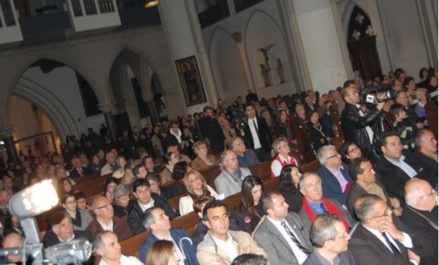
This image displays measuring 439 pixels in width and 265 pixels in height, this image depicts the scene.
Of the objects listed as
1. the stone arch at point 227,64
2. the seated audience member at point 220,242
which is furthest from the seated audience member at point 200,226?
the stone arch at point 227,64

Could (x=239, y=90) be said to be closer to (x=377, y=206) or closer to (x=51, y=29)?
(x=51, y=29)

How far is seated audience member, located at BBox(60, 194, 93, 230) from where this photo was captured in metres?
6.73

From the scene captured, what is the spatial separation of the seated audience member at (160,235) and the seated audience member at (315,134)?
438 centimetres

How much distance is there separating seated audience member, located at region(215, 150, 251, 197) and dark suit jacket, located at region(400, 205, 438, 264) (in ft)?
7.48

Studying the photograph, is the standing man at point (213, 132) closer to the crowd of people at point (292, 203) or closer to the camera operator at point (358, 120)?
the crowd of people at point (292, 203)

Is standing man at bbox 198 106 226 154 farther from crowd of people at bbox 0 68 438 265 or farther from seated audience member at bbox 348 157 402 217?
seated audience member at bbox 348 157 402 217

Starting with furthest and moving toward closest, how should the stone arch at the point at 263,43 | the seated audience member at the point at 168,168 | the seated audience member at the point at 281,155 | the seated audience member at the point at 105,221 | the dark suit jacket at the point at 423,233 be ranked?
the stone arch at the point at 263,43 < the seated audience member at the point at 168,168 < the seated audience member at the point at 281,155 < the seated audience member at the point at 105,221 < the dark suit jacket at the point at 423,233

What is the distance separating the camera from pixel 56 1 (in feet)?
68.0

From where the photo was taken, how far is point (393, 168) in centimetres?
634

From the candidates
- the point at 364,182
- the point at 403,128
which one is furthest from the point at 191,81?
the point at 364,182

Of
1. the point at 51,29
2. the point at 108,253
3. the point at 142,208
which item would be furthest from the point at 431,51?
the point at 108,253

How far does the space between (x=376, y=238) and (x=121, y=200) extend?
10.6ft

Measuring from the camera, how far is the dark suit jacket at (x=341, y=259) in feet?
14.1

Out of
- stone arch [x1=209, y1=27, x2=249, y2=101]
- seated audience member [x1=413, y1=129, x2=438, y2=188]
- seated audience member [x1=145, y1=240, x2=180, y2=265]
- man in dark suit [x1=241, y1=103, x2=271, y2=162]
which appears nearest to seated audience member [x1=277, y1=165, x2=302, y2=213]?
seated audience member [x1=413, y1=129, x2=438, y2=188]
